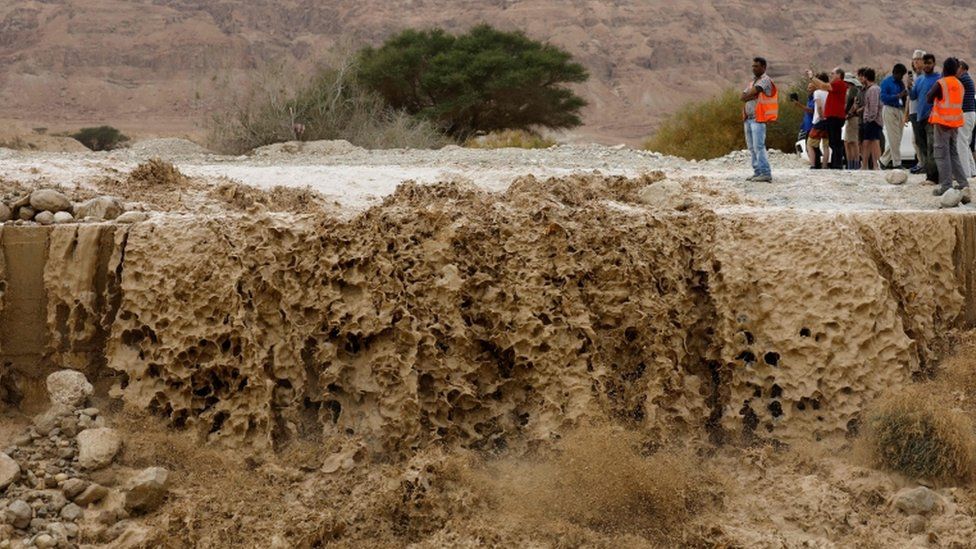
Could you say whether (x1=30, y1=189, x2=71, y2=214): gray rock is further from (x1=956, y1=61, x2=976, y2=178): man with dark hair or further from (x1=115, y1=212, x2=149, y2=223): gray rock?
(x1=956, y1=61, x2=976, y2=178): man with dark hair

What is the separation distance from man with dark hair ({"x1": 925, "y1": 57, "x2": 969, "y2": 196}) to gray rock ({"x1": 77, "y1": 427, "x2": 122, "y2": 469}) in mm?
6870

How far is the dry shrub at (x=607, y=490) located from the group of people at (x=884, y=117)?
3.90m

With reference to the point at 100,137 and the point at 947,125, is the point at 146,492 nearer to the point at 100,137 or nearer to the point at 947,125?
the point at 947,125

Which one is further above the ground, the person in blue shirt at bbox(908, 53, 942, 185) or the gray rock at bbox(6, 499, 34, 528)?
the person in blue shirt at bbox(908, 53, 942, 185)

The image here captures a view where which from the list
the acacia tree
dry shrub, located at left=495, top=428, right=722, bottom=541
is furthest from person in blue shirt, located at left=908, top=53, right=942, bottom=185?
the acacia tree

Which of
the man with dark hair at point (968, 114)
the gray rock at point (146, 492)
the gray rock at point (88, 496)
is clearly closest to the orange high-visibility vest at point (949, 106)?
the man with dark hair at point (968, 114)

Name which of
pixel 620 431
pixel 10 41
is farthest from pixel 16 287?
pixel 10 41

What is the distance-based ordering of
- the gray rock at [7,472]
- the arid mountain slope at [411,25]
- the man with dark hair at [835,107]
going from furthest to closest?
the arid mountain slope at [411,25], the man with dark hair at [835,107], the gray rock at [7,472]

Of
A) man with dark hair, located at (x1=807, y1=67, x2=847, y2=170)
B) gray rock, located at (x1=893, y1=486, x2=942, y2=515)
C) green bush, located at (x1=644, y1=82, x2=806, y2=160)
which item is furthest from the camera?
green bush, located at (x1=644, y1=82, x2=806, y2=160)

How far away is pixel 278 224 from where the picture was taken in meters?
7.68

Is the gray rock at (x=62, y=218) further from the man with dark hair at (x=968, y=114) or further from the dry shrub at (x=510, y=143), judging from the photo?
the dry shrub at (x=510, y=143)

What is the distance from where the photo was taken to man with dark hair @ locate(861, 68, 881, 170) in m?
11.6

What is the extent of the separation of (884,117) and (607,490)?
256 inches

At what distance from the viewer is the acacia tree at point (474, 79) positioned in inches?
891
